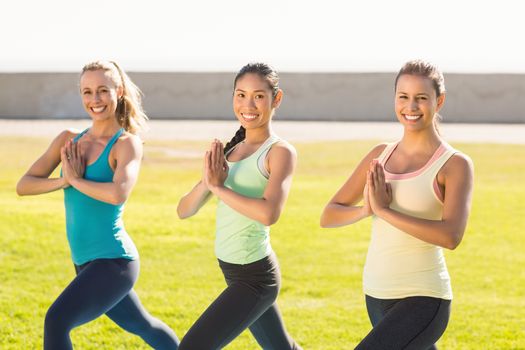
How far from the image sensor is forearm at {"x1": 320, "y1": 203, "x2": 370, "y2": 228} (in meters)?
3.78

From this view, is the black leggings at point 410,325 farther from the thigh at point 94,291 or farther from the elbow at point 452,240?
the thigh at point 94,291

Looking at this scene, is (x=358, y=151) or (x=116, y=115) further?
(x=358, y=151)

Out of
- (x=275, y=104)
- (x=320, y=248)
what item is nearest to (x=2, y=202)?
(x=320, y=248)

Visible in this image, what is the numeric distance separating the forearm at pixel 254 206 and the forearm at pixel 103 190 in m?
0.62

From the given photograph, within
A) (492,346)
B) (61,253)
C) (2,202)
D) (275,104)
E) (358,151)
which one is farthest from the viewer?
(358,151)

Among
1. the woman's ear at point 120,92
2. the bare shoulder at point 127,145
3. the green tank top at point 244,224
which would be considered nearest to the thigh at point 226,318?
the green tank top at point 244,224

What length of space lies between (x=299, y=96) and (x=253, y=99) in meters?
23.2

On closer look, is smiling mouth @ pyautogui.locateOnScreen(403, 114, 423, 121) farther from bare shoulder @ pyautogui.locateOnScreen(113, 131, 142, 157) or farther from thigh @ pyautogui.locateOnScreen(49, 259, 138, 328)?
thigh @ pyautogui.locateOnScreen(49, 259, 138, 328)

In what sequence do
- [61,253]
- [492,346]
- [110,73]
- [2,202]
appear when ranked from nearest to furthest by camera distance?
[110,73]
[492,346]
[61,253]
[2,202]

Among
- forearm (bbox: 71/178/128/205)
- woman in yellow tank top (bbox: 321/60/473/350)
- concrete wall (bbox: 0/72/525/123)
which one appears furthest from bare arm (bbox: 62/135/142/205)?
concrete wall (bbox: 0/72/525/123)

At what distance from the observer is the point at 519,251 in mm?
10383

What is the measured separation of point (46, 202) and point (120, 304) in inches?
348

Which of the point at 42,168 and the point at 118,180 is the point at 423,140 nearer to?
the point at 118,180

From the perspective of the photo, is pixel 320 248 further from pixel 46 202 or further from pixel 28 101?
pixel 28 101
